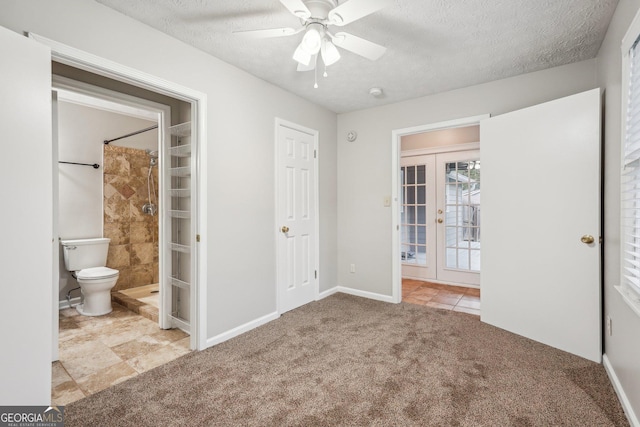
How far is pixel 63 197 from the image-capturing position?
371cm

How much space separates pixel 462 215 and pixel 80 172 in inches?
203

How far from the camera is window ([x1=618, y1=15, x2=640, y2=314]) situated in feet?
5.15

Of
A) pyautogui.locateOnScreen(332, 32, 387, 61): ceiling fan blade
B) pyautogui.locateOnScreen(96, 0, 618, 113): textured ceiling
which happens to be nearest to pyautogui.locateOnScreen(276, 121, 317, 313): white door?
pyautogui.locateOnScreen(96, 0, 618, 113): textured ceiling

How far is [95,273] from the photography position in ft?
10.9

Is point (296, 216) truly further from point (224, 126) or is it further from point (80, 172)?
point (80, 172)

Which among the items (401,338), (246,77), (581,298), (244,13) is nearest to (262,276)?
(401,338)

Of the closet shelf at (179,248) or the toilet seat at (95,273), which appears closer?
the closet shelf at (179,248)

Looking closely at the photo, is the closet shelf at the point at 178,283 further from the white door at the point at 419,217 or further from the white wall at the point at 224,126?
the white door at the point at 419,217

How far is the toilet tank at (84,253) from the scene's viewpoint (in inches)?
138

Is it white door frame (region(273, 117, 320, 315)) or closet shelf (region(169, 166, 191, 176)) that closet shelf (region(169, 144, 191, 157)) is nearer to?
closet shelf (region(169, 166, 191, 176))

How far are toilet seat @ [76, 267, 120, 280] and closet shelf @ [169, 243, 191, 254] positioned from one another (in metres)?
0.99

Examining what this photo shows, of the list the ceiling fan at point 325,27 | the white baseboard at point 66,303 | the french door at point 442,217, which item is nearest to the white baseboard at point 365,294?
the french door at point 442,217

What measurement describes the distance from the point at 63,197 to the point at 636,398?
5.25 m

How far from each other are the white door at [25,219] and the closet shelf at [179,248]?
3.91ft
